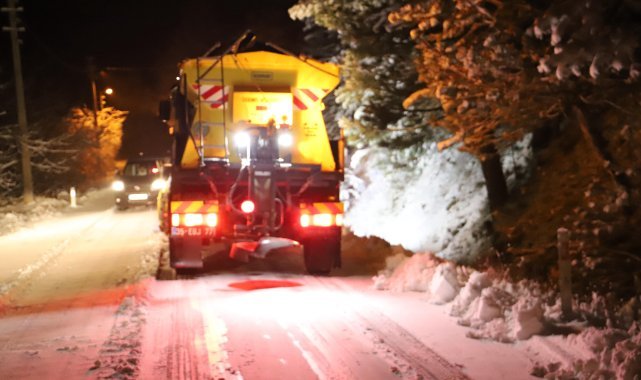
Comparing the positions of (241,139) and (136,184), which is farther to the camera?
(136,184)

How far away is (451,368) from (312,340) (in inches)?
61.0

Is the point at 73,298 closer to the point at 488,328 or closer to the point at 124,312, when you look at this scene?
the point at 124,312

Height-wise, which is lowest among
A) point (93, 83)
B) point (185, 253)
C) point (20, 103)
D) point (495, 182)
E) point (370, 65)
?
point (185, 253)

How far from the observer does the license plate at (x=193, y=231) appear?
10367mm

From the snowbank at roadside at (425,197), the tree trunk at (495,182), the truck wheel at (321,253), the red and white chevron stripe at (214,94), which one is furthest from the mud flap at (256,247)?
the tree trunk at (495,182)

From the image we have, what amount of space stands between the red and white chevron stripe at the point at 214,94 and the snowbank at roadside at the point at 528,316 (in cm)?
359

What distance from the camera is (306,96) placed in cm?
1086

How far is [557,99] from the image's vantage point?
8695 mm

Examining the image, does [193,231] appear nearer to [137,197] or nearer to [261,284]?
[261,284]

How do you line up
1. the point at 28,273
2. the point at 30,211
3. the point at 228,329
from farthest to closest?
the point at 30,211 → the point at 28,273 → the point at 228,329

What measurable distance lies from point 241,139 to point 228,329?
12.3ft

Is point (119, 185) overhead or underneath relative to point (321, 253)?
overhead

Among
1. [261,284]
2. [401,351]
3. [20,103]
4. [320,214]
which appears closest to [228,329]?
[401,351]

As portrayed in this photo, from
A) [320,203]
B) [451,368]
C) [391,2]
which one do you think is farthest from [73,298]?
[391,2]
